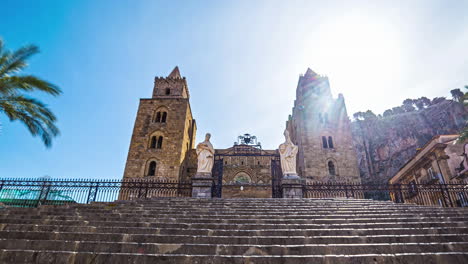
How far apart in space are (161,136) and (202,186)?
15149 millimetres

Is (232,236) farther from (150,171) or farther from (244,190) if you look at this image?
(150,171)

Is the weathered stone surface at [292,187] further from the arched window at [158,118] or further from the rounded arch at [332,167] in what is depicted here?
the arched window at [158,118]

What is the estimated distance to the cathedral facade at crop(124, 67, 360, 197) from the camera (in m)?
23.8

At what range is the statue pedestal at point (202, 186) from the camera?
1145 centimetres

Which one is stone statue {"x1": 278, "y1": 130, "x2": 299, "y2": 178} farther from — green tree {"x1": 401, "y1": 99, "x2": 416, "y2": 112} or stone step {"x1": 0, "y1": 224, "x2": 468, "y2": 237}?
green tree {"x1": 401, "y1": 99, "x2": 416, "y2": 112}

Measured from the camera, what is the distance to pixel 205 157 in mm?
12203

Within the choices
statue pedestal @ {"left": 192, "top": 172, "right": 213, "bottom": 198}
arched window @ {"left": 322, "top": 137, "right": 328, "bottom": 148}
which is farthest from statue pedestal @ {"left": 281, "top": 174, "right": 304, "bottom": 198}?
arched window @ {"left": 322, "top": 137, "right": 328, "bottom": 148}

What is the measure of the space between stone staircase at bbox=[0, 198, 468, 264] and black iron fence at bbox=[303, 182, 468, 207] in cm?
403

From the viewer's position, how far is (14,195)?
35.6 feet

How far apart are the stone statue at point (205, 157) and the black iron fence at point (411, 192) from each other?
4470 millimetres

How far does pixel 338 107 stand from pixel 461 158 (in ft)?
43.2

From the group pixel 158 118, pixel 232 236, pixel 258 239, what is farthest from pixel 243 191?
pixel 258 239

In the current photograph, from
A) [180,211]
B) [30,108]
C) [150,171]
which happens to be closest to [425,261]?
[180,211]

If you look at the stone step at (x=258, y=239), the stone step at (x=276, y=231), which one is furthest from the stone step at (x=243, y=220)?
the stone step at (x=258, y=239)
